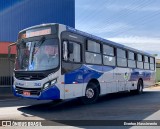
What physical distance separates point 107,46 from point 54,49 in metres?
4.76

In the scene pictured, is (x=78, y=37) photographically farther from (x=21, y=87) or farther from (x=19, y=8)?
(x=19, y=8)

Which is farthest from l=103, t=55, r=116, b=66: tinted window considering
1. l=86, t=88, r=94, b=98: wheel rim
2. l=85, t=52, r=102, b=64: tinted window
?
l=86, t=88, r=94, b=98: wheel rim

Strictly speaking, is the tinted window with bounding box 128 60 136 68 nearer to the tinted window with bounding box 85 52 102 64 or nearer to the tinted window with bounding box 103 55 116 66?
the tinted window with bounding box 103 55 116 66

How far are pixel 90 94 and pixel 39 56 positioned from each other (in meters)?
3.38

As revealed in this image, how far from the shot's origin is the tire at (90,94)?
13603 millimetres

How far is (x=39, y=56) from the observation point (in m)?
11.5

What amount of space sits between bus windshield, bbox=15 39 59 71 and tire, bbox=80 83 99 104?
271 cm

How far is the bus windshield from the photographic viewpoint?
37.3ft

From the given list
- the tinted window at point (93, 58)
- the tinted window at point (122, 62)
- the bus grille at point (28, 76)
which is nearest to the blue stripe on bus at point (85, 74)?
the tinted window at point (93, 58)

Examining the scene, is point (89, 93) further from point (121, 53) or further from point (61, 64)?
point (121, 53)

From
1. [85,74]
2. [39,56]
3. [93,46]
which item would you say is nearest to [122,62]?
[93,46]

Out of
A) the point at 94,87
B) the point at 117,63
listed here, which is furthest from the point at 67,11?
the point at 94,87

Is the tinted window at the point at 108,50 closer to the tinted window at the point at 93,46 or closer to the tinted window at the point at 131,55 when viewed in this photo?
the tinted window at the point at 93,46

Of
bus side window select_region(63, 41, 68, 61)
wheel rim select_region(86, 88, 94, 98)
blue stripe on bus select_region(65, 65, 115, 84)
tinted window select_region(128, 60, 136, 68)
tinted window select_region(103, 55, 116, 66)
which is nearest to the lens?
bus side window select_region(63, 41, 68, 61)
